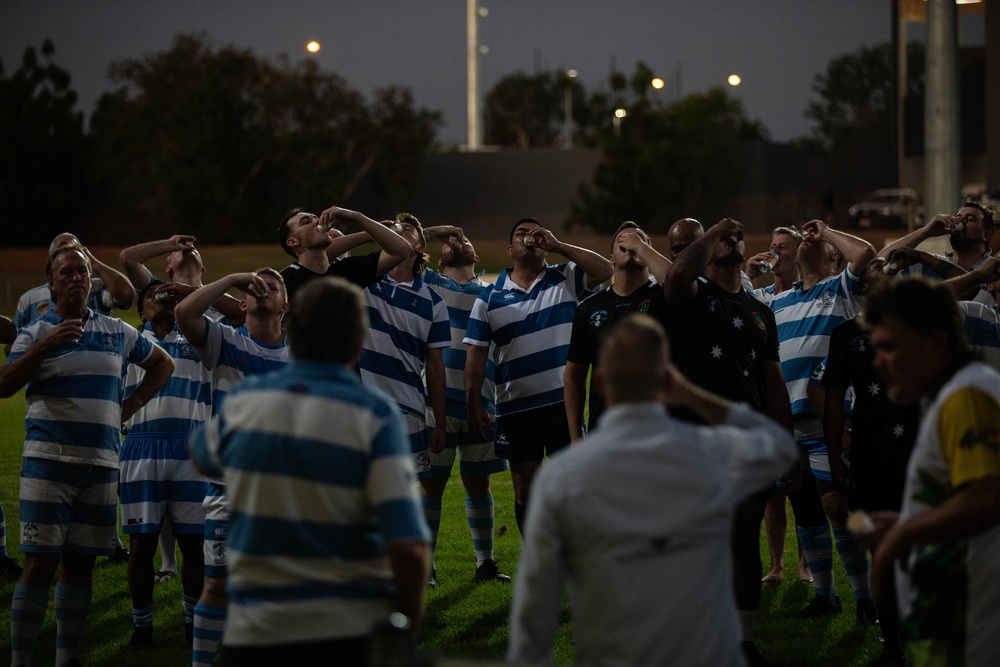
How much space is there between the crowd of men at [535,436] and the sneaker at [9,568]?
3 cm

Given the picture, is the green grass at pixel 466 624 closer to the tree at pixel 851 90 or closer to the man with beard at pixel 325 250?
the man with beard at pixel 325 250

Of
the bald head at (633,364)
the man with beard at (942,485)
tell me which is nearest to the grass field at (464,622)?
the man with beard at (942,485)

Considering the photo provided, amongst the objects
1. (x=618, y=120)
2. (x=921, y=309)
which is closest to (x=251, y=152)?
(x=618, y=120)

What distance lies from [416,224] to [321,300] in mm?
Answer: 4072

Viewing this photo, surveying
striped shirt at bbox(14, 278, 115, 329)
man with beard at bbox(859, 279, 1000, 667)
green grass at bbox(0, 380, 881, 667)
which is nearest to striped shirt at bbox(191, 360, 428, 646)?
man with beard at bbox(859, 279, 1000, 667)

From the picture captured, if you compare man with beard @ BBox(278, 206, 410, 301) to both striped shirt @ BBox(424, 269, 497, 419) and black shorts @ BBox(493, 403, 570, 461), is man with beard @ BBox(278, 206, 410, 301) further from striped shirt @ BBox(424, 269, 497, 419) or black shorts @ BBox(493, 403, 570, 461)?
black shorts @ BBox(493, 403, 570, 461)

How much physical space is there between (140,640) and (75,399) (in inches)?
57.1

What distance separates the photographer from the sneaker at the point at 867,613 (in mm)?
6328

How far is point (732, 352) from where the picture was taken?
5293 mm

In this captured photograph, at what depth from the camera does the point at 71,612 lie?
18.3 ft

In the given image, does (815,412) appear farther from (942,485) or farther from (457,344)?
(942,485)

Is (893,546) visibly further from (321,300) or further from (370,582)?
(321,300)

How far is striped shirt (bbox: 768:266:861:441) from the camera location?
657 centimetres

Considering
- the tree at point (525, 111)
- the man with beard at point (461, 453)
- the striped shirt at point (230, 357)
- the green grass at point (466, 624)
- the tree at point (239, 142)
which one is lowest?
the green grass at point (466, 624)
